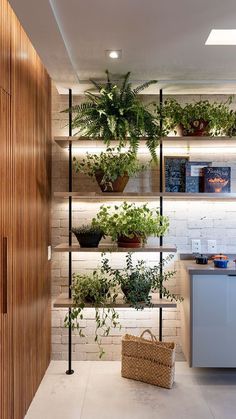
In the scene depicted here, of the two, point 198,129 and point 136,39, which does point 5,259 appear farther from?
point 198,129

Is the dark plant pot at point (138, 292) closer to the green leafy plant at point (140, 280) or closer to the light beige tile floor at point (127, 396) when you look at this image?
the green leafy plant at point (140, 280)

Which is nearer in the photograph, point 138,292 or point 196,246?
point 138,292

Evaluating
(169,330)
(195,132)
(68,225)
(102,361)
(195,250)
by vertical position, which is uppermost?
(195,132)

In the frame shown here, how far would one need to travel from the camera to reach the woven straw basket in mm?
2783

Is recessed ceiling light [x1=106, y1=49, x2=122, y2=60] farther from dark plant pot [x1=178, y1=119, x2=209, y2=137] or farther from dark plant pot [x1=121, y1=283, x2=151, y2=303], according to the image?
dark plant pot [x1=121, y1=283, x2=151, y2=303]

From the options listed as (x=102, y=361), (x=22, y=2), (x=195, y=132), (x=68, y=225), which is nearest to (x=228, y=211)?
(x=195, y=132)

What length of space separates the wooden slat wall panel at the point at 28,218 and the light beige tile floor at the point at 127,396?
148mm

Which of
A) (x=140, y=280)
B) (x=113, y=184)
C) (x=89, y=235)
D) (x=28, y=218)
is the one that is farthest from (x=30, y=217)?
(x=140, y=280)

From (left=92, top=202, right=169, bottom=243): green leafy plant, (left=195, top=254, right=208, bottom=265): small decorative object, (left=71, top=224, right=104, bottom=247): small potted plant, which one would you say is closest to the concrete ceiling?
(left=92, top=202, right=169, bottom=243): green leafy plant

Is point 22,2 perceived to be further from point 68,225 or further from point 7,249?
point 68,225

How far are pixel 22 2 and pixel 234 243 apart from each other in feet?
8.30

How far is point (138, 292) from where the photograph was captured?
114 inches

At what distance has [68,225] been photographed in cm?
328

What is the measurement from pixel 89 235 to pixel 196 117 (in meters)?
1.31
